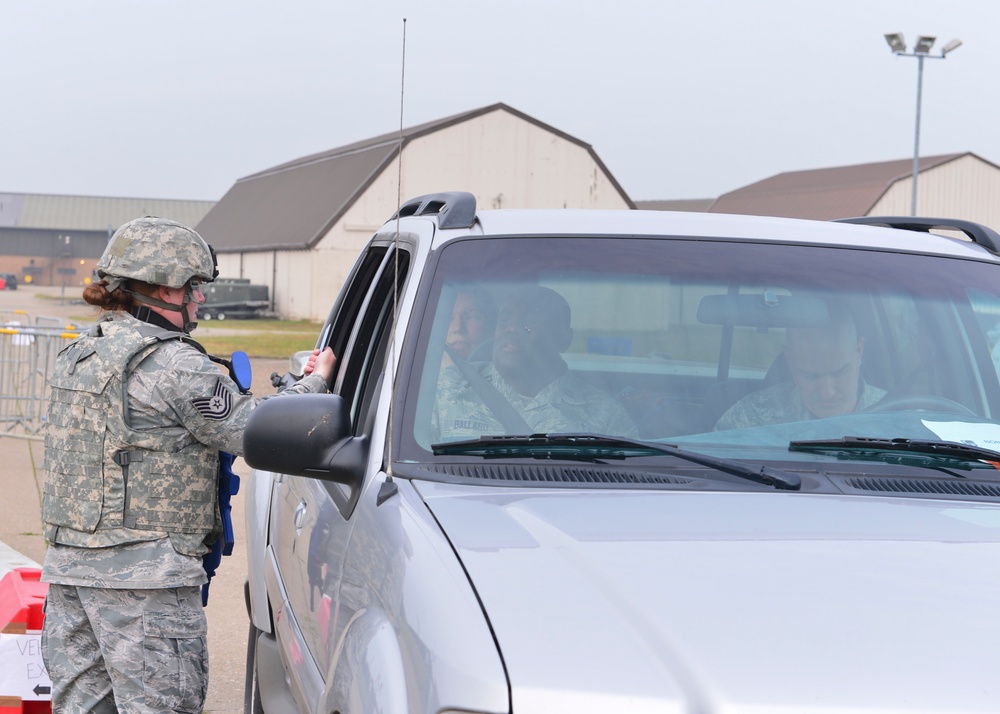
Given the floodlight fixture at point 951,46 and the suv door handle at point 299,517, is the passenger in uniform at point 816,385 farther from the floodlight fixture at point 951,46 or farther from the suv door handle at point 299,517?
the floodlight fixture at point 951,46

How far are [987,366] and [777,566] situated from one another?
5.40 ft

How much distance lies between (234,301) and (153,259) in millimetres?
48487

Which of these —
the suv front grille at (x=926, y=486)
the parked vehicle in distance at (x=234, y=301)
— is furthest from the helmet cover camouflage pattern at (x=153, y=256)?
the parked vehicle in distance at (x=234, y=301)

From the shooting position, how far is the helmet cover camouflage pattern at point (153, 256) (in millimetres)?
3703

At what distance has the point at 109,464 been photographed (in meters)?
3.54

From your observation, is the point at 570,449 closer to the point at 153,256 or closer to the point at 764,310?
the point at 764,310

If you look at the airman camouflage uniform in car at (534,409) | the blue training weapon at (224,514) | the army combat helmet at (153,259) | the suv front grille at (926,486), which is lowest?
the blue training weapon at (224,514)

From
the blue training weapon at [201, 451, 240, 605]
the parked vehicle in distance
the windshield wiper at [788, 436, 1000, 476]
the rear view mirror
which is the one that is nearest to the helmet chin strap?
the blue training weapon at [201, 451, 240, 605]

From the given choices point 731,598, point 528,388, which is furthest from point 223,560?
point 731,598

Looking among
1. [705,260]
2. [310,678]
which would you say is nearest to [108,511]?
[310,678]

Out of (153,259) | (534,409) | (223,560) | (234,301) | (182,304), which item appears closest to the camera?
(534,409)

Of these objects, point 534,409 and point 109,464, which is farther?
point 109,464

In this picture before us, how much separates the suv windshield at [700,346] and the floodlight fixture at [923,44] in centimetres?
2867

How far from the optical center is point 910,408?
10.1ft
